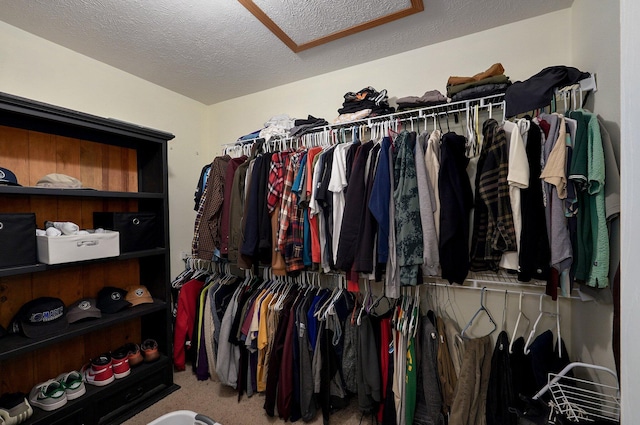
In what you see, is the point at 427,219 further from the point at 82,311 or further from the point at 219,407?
the point at 82,311

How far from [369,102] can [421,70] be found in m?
0.47

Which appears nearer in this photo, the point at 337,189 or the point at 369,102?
the point at 337,189

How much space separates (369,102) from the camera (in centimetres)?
187

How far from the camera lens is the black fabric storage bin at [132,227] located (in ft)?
6.14

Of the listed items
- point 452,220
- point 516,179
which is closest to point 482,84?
point 516,179

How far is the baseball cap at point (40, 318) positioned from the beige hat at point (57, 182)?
27.2 inches

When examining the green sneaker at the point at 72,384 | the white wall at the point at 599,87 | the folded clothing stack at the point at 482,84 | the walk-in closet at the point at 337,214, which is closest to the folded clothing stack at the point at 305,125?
the walk-in closet at the point at 337,214

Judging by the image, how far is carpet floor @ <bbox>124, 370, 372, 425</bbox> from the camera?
1.75 m

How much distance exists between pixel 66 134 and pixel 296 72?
5.71ft

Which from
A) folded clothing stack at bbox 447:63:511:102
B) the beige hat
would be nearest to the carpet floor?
the beige hat

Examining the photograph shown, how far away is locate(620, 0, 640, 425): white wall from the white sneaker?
2.39 metres

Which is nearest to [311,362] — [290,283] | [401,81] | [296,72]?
[290,283]

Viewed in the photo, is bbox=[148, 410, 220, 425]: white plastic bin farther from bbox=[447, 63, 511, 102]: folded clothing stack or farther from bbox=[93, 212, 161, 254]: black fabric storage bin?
bbox=[447, 63, 511, 102]: folded clothing stack

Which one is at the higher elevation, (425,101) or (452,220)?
(425,101)
